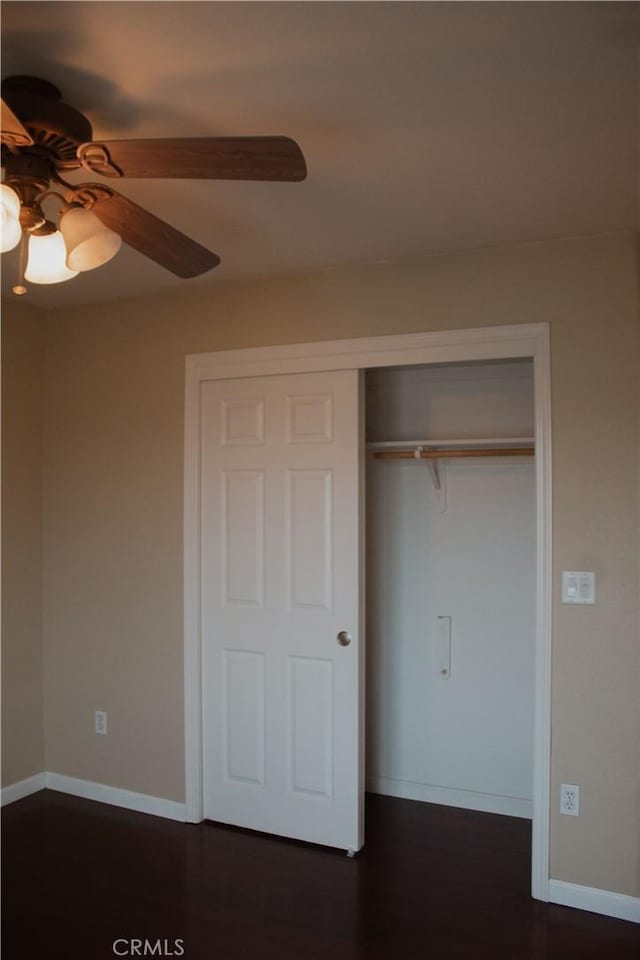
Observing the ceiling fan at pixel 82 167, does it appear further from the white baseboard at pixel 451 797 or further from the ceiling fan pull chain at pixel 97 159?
the white baseboard at pixel 451 797

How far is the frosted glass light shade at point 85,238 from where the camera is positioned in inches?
67.3

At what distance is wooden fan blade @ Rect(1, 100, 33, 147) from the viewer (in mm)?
1398

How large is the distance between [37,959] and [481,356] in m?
2.64

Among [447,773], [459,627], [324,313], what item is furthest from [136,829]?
[324,313]

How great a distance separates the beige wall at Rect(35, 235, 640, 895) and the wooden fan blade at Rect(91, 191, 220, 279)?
115 centimetres

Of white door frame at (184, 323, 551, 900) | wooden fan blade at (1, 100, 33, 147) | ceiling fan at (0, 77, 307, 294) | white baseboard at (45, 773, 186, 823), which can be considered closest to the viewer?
wooden fan blade at (1, 100, 33, 147)

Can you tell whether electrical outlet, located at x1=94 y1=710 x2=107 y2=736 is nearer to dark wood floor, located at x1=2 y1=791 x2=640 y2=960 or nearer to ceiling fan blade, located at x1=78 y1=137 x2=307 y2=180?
dark wood floor, located at x1=2 y1=791 x2=640 y2=960

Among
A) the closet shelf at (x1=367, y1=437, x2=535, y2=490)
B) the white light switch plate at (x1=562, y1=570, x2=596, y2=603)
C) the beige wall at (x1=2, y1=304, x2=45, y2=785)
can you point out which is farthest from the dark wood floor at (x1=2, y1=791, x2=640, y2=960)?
the closet shelf at (x1=367, y1=437, x2=535, y2=490)

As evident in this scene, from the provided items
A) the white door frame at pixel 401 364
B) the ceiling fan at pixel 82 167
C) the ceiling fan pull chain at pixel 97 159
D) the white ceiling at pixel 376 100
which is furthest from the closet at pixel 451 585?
the ceiling fan pull chain at pixel 97 159

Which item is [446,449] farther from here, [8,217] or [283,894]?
[8,217]

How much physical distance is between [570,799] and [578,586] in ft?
2.62

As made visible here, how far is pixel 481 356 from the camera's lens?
292cm

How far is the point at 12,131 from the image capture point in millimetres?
1473

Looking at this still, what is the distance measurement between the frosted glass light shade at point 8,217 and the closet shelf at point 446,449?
2.14m
